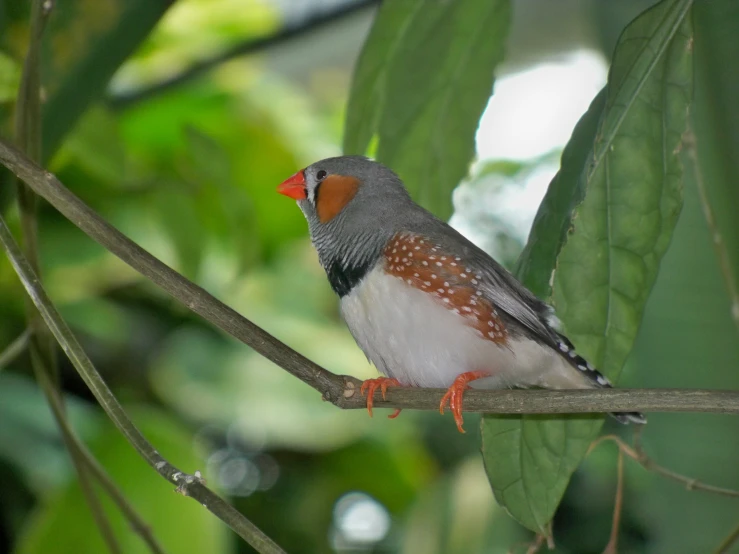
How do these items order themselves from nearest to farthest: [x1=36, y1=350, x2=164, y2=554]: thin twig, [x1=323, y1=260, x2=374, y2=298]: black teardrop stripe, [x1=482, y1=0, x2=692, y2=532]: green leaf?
[x1=482, y1=0, x2=692, y2=532]: green leaf, [x1=36, y1=350, x2=164, y2=554]: thin twig, [x1=323, y1=260, x2=374, y2=298]: black teardrop stripe

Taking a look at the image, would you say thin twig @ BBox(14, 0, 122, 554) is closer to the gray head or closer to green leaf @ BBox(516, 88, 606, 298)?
the gray head

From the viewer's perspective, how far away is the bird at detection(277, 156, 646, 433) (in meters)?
1.69

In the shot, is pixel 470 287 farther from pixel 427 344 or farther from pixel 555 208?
pixel 555 208

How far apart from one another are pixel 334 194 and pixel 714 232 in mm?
806

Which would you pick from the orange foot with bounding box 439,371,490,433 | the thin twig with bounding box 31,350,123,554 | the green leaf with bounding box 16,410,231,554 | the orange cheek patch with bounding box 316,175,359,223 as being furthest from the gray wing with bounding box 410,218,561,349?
the green leaf with bounding box 16,410,231,554

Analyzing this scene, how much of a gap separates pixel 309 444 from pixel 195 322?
0.67 metres

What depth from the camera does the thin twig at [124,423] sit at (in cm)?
110

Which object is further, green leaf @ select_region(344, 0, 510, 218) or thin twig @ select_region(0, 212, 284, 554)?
green leaf @ select_region(344, 0, 510, 218)

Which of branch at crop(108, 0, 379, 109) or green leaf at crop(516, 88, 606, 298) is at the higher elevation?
branch at crop(108, 0, 379, 109)

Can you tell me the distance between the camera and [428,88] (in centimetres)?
175

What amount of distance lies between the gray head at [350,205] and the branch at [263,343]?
2.16 ft

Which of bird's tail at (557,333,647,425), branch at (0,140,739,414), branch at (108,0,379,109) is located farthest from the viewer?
branch at (108,0,379,109)

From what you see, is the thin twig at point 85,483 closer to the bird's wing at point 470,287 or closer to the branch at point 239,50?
the bird's wing at point 470,287

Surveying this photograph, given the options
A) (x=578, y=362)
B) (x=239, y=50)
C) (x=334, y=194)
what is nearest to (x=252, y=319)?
(x=239, y=50)
